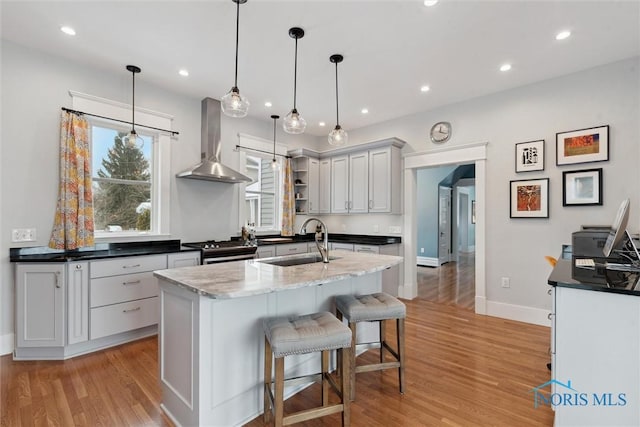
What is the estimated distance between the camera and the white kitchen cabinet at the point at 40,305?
2564 millimetres

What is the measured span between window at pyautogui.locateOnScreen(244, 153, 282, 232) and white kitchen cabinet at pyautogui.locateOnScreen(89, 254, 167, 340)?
1900 millimetres

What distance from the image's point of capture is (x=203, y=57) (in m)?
2.96

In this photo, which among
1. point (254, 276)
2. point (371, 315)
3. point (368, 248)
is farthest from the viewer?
point (368, 248)

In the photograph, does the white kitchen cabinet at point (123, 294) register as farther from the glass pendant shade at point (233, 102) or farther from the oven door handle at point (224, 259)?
the glass pendant shade at point (233, 102)

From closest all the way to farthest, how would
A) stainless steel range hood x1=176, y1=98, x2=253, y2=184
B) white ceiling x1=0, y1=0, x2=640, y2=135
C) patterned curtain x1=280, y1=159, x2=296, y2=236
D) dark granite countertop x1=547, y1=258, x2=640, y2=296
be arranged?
dark granite countertop x1=547, y1=258, x2=640, y2=296
white ceiling x1=0, y1=0, x2=640, y2=135
stainless steel range hood x1=176, y1=98, x2=253, y2=184
patterned curtain x1=280, y1=159, x2=296, y2=236

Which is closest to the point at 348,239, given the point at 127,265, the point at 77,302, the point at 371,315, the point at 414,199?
the point at 414,199

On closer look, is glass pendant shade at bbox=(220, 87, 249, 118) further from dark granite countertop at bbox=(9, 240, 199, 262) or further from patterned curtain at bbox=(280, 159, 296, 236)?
patterned curtain at bbox=(280, 159, 296, 236)

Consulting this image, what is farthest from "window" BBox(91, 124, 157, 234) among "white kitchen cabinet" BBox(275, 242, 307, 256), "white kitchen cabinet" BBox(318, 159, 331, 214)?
"white kitchen cabinet" BBox(318, 159, 331, 214)

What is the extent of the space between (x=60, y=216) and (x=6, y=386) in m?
1.47

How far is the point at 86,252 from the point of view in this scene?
291 cm

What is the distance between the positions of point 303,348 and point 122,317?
7.68 feet

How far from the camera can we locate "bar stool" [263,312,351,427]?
157 cm

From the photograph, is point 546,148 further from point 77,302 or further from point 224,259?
point 77,302

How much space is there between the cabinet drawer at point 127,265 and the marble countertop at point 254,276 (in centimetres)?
130
